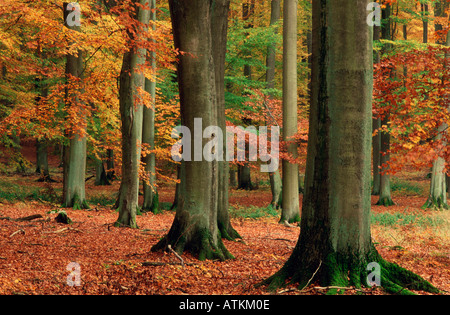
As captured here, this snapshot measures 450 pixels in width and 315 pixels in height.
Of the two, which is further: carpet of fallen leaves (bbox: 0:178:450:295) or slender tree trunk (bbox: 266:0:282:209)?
slender tree trunk (bbox: 266:0:282:209)

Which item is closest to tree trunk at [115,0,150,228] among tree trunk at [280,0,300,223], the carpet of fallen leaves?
the carpet of fallen leaves

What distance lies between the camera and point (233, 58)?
20047 mm

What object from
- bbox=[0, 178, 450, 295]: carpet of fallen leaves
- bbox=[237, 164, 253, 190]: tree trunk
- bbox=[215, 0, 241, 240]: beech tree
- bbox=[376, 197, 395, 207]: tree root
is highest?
bbox=[215, 0, 241, 240]: beech tree

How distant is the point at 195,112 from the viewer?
6871 millimetres

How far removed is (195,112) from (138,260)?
Result: 252 centimetres

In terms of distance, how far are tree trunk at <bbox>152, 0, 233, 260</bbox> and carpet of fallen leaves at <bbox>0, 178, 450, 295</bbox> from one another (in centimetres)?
34

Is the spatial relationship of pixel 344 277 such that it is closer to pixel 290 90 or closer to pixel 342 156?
pixel 342 156

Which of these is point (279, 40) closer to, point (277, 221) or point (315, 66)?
point (277, 221)

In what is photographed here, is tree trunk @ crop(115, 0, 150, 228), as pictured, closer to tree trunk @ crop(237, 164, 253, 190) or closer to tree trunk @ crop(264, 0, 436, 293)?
tree trunk @ crop(264, 0, 436, 293)

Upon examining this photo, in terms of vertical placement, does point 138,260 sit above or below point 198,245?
below

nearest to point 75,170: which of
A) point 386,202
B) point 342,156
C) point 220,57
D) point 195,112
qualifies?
point 220,57

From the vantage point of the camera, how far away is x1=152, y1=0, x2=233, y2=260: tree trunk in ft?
22.2

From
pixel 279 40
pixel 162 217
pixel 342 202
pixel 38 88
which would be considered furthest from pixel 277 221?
pixel 38 88

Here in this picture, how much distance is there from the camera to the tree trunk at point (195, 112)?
22.2 ft
